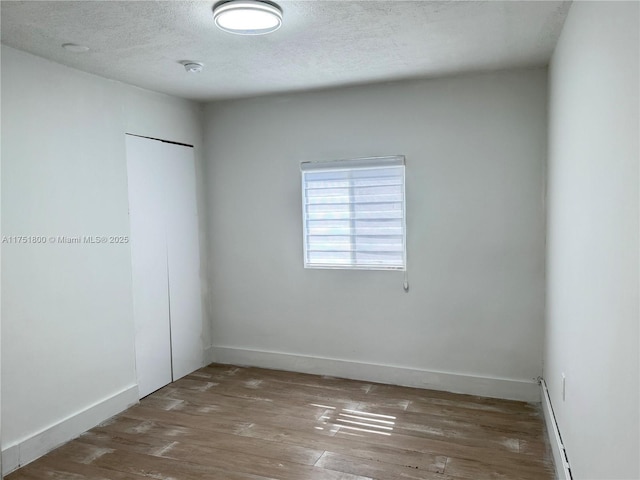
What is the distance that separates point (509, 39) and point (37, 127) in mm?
2821

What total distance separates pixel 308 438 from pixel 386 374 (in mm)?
1103

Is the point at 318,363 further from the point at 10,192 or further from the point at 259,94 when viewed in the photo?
the point at 10,192

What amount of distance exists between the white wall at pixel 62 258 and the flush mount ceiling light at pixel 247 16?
1.32 meters

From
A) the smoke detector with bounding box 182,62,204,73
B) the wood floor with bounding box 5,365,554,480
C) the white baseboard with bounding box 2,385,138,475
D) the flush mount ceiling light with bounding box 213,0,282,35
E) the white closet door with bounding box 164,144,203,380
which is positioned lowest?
the wood floor with bounding box 5,365,554,480

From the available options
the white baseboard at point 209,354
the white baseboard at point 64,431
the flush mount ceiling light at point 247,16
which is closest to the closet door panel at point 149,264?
the white baseboard at point 64,431

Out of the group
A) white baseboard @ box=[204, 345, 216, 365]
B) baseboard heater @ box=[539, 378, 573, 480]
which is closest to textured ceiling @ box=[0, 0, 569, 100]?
baseboard heater @ box=[539, 378, 573, 480]

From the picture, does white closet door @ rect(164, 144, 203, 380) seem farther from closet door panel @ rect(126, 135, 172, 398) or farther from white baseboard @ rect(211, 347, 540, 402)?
white baseboard @ rect(211, 347, 540, 402)

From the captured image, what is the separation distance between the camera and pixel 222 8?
2260 mm

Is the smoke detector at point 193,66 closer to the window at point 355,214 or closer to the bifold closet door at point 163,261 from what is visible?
the bifold closet door at point 163,261

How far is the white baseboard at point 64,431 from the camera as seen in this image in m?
2.76

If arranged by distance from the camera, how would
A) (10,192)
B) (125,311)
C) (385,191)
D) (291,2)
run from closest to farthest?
(291,2) → (10,192) → (125,311) → (385,191)

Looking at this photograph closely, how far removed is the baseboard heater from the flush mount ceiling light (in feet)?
8.33

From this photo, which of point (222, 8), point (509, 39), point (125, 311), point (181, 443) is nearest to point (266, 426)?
point (181, 443)

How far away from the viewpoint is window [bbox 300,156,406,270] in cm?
385
